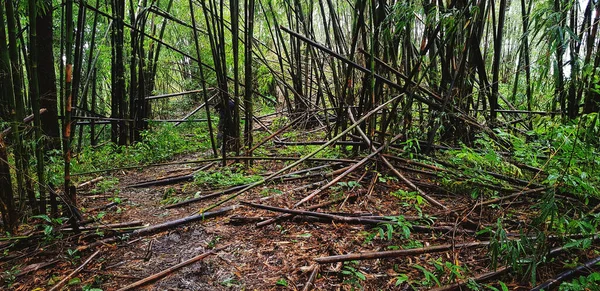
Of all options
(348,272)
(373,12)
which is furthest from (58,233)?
(373,12)

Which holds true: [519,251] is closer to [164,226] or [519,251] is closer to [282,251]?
[282,251]

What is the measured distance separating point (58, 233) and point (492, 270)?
251 centimetres

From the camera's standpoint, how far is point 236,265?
1.78m

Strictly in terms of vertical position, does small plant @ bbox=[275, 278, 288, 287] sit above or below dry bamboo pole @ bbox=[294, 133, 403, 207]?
below

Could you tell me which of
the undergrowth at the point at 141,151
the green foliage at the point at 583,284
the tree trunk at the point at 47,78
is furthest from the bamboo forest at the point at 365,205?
the tree trunk at the point at 47,78

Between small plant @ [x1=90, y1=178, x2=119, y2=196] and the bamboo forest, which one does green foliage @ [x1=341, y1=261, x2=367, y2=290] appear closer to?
the bamboo forest

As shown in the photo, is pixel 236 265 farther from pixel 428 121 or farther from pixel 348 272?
pixel 428 121

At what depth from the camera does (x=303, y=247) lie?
188 cm

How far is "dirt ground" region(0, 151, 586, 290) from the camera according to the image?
1.59m

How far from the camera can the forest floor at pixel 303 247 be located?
1.58 m

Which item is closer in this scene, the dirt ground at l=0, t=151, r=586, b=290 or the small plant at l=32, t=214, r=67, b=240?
the dirt ground at l=0, t=151, r=586, b=290

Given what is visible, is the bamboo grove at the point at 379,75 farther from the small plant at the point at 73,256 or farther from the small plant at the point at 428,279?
the small plant at the point at 428,279

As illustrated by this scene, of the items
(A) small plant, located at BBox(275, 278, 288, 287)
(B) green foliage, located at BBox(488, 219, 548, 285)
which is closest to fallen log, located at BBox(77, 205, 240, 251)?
(A) small plant, located at BBox(275, 278, 288, 287)

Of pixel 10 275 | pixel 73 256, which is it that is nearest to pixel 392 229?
pixel 73 256
